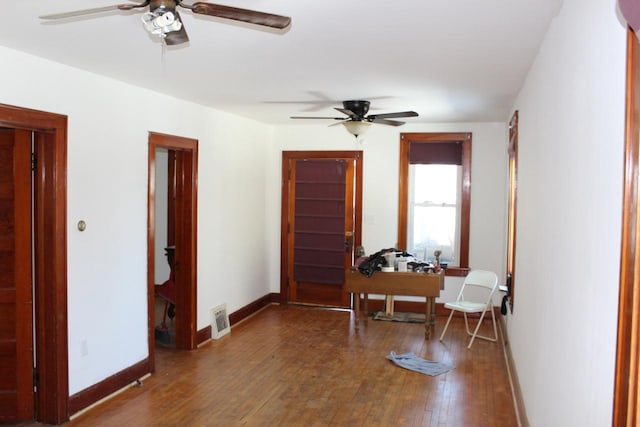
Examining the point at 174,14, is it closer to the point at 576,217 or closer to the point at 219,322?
the point at 576,217

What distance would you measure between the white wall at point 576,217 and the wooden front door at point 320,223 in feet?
12.9

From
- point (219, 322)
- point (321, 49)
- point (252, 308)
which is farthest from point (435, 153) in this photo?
point (321, 49)

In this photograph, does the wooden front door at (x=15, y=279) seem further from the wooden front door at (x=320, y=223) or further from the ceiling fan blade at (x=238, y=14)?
the wooden front door at (x=320, y=223)

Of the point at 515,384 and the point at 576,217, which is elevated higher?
the point at 576,217

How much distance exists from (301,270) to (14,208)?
14.1ft

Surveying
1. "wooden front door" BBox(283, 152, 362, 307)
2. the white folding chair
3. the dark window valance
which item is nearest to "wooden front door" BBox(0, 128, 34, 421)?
the white folding chair

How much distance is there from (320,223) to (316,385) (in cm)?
313

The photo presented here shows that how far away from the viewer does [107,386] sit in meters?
4.33

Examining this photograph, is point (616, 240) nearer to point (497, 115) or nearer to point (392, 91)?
point (392, 91)

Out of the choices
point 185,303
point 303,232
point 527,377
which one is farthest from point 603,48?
point 303,232

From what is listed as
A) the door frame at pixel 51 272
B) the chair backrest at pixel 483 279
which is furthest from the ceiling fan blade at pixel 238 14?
the chair backrest at pixel 483 279

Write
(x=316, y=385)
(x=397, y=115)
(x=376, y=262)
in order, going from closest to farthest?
(x=316, y=385) < (x=397, y=115) < (x=376, y=262)

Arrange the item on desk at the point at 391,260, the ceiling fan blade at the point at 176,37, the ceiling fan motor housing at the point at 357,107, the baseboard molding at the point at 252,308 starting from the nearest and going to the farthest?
the ceiling fan blade at the point at 176,37, the ceiling fan motor housing at the point at 357,107, the item on desk at the point at 391,260, the baseboard molding at the point at 252,308

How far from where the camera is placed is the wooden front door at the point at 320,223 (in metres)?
7.35
